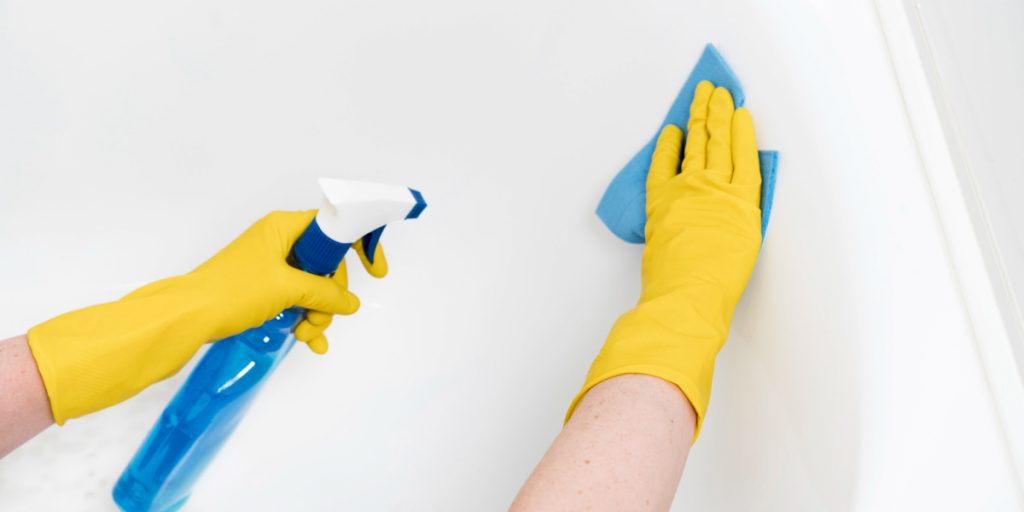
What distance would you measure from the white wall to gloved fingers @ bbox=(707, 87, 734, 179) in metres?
0.03

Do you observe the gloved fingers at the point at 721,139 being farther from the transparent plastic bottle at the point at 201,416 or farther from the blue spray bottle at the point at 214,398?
the transparent plastic bottle at the point at 201,416

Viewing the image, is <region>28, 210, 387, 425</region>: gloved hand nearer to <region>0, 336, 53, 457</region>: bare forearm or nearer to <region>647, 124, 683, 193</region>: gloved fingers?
<region>0, 336, 53, 457</region>: bare forearm

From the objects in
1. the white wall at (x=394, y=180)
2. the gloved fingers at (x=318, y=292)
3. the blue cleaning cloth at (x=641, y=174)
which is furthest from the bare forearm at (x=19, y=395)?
the blue cleaning cloth at (x=641, y=174)

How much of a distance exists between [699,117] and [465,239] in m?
0.40

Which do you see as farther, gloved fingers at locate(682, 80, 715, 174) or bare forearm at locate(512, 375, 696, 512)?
gloved fingers at locate(682, 80, 715, 174)

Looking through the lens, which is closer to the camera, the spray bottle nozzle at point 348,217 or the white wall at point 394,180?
the spray bottle nozzle at point 348,217

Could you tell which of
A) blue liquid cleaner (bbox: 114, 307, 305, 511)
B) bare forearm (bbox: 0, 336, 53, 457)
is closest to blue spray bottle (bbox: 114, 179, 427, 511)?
blue liquid cleaner (bbox: 114, 307, 305, 511)

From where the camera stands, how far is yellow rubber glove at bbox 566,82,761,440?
0.71 m

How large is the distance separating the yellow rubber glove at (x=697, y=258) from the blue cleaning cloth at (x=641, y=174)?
0.05ft

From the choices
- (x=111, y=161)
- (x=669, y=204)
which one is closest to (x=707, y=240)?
(x=669, y=204)

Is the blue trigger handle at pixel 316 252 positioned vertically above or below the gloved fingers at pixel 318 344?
above

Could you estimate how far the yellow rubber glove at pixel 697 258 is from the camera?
2.32ft

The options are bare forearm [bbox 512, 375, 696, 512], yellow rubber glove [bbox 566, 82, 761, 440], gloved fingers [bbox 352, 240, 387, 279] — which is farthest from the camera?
gloved fingers [bbox 352, 240, 387, 279]

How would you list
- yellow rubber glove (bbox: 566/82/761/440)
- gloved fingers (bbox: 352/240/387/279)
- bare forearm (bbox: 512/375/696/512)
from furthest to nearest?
gloved fingers (bbox: 352/240/387/279) → yellow rubber glove (bbox: 566/82/761/440) → bare forearm (bbox: 512/375/696/512)
